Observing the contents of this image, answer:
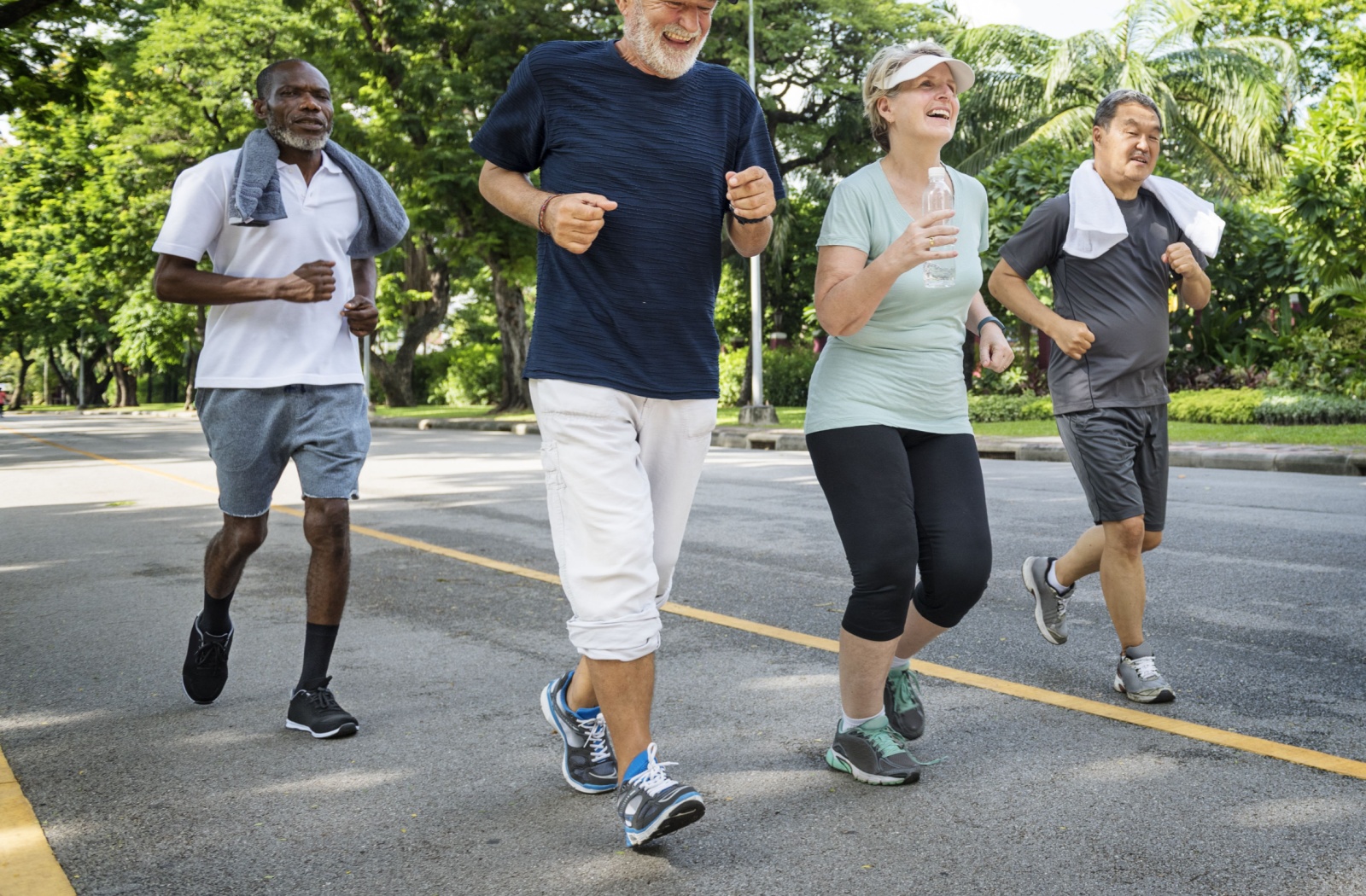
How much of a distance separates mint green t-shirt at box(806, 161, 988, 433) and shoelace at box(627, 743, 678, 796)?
3.42ft

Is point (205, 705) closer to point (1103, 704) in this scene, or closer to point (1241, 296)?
point (1103, 704)

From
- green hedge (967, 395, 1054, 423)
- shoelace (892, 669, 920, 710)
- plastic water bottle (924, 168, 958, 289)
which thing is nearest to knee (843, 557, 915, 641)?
shoelace (892, 669, 920, 710)

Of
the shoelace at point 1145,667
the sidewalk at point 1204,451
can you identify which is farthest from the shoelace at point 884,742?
the sidewalk at point 1204,451

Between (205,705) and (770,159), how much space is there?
2.65 meters

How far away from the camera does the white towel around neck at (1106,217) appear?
4496mm

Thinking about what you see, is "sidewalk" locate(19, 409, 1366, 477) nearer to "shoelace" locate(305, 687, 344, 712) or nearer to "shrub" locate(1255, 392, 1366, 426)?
"shrub" locate(1255, 392, 1366, 426)

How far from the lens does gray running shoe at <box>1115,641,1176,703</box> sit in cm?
429

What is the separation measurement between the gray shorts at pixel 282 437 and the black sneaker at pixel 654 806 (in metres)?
1.61

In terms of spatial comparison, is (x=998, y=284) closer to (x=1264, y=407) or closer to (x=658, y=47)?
(x=658, y=47)

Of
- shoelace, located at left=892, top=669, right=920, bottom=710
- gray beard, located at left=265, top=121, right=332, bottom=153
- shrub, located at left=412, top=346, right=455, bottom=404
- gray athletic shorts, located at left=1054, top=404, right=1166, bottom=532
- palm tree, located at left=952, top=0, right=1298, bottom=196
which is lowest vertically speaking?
shrub, located at left=412, top=346, right=455, bottom=404

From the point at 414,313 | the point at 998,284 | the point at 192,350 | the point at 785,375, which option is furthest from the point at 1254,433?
the point at 192,350

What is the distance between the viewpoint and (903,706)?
383 cm

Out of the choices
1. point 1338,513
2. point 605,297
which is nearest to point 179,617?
point 605,297

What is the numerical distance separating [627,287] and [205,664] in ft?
7.17
